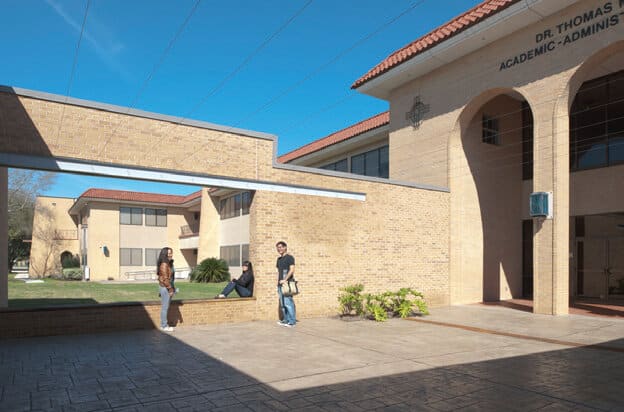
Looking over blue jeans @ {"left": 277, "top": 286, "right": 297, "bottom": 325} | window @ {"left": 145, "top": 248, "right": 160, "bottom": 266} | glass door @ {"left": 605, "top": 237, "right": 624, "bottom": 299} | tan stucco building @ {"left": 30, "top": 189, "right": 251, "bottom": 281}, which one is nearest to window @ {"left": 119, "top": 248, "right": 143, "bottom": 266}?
tan stucco building @ {"left": 30, "top": 189, "right": 251, "bottom": 281}

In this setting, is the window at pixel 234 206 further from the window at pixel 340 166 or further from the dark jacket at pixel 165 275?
the dark jacket at pixel 165 275

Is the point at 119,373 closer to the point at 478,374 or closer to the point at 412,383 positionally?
the point at 412,383

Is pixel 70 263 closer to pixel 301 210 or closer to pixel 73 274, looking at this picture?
pixel 73 274

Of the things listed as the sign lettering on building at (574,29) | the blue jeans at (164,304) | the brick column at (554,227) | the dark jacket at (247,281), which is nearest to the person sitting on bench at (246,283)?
the dark jacket at (247,281)

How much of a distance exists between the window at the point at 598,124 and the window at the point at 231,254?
68.3ft

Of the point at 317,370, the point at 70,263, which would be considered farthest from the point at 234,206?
the point at 317,370

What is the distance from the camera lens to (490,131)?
17500 millimetres

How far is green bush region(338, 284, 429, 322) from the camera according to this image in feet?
38.9

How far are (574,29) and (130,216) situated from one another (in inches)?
1356

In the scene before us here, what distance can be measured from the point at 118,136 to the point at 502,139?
1400 centimetres

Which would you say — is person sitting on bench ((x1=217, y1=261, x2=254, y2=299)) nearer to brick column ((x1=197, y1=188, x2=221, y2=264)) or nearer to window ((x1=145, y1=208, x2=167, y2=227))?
brick column ((x1=197, y1=188, x2=221, y2=264))

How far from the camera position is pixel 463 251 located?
52.3ft

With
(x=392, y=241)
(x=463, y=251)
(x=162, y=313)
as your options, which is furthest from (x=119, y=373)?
(x=463, y=251)

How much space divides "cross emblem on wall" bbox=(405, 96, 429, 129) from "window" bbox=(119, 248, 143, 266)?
28.2 metres
